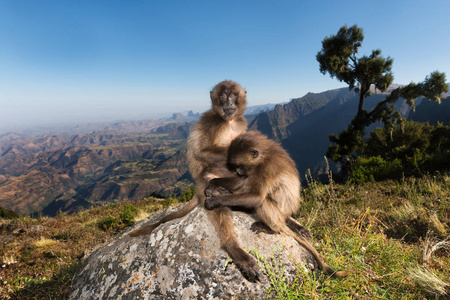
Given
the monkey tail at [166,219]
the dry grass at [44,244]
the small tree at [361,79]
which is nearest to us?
the monkey tail at [166,219]

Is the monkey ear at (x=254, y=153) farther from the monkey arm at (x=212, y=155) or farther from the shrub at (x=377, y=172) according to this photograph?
the shrub at (x=377, y=172)

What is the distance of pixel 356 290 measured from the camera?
9.17 ft

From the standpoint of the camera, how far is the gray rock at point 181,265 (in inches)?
113

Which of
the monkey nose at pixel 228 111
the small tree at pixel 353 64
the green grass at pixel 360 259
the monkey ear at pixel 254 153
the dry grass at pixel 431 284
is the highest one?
the small tree at pixel 353 64

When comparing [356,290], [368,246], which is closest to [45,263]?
[356,290]

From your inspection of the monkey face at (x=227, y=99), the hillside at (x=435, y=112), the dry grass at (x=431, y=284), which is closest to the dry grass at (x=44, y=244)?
the monkey face at (x=227, y=99)

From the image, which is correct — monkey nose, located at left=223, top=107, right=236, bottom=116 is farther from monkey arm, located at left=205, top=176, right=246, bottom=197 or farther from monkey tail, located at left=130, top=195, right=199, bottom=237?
monkey tail, located at left=130, top=195, right=199, bottom=237

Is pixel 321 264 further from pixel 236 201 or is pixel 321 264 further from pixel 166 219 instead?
pixel 166 219

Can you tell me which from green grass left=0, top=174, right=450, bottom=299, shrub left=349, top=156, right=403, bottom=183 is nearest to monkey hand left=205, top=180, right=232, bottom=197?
green grass left=0, top=174, right=450, bottom=299

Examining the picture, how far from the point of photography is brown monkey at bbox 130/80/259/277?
340 centimetres

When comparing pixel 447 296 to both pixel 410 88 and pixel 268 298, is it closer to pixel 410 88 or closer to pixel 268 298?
pixel 268 298

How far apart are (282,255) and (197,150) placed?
2.84 m

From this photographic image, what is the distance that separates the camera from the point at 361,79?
22.5m

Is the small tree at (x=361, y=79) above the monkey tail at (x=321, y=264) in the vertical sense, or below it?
above
